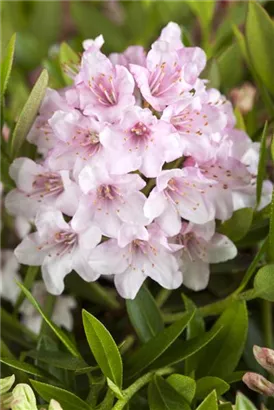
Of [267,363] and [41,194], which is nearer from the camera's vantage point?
[267,363]

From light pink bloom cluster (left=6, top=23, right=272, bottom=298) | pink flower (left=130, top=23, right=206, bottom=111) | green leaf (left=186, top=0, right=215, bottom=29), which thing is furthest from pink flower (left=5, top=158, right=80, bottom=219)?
green leaf (left=186, top=0, right=215, bottom=29)

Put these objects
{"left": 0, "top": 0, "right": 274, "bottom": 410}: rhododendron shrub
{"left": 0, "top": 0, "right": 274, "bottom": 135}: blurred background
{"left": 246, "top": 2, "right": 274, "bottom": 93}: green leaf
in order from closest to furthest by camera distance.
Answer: {"left": 0, "top": 0, "right": 274, "bottom": 410}: rhododendron shrub < {"left": 246, "top": 2, "right": 274, "bottom": 93}: green leaf < {"left": 0, "top": 0, "right": 274, "bottom": 135}: blurred background

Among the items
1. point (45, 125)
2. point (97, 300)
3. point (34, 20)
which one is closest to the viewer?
point (45, 125)

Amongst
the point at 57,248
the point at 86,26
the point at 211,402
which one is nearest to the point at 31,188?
the point at 57,248

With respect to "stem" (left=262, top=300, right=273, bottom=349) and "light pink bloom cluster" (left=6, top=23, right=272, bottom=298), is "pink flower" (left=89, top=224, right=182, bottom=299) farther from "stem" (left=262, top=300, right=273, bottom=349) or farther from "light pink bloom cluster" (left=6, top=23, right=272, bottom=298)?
"stem" (left=262, top=300, right=273, bottom=349)

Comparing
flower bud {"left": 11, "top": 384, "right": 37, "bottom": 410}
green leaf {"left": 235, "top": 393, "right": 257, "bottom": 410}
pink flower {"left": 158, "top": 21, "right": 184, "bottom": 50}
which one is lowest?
green leaf {"left": 235, "top": 393, "right": 257, "bottom": 410}

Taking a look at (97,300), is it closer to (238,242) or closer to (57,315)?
(57,315)

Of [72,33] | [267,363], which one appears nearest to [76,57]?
[267,363]
